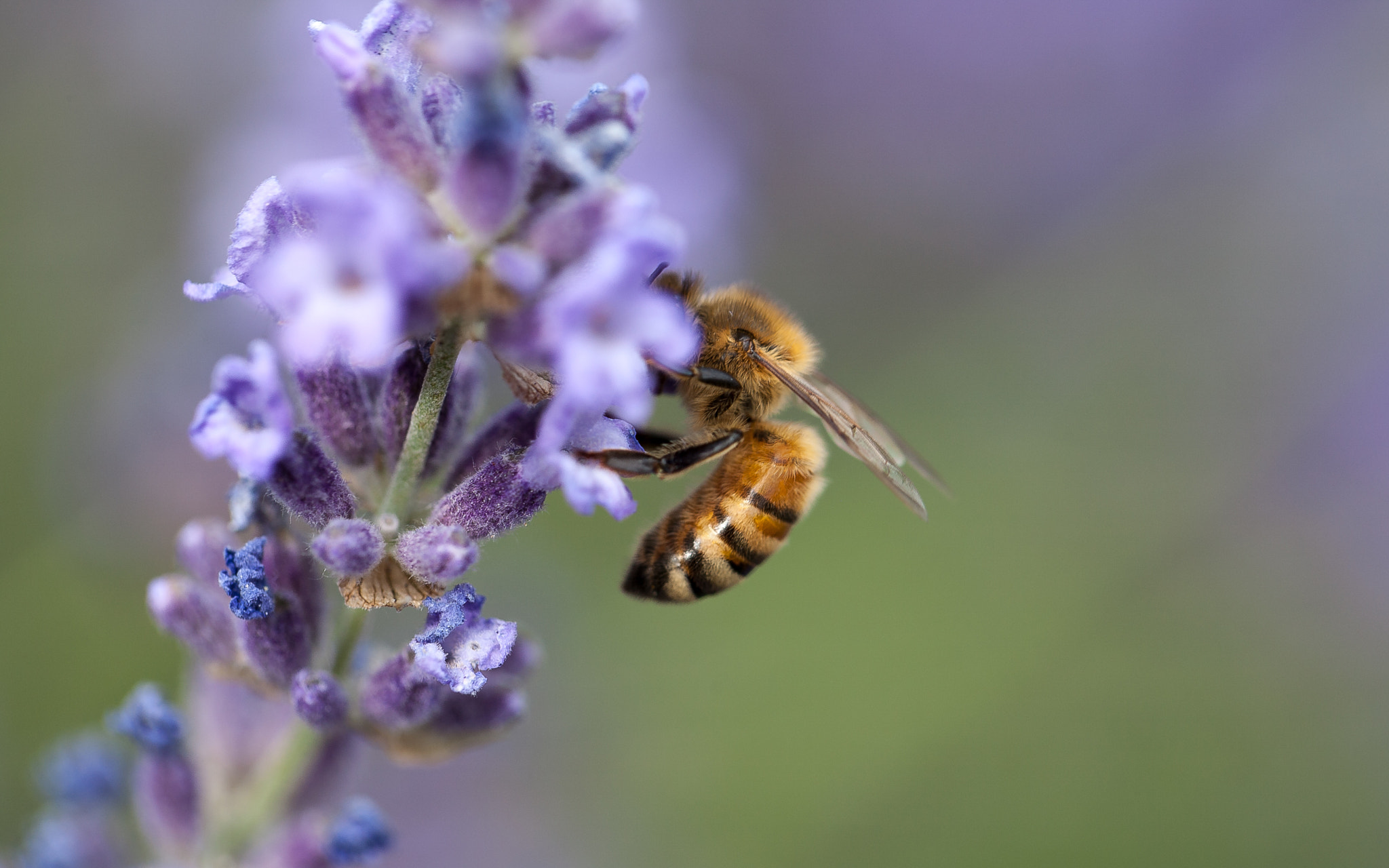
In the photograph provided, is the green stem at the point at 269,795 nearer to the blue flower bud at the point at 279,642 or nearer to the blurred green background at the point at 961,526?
the blue flower bud at the point at 279,642

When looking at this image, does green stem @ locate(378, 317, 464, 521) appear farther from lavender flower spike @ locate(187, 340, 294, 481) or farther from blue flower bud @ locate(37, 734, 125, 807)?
blue flower bud @ locate(37, 734, 125, 807)

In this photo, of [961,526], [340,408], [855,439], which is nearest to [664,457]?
[855,439]

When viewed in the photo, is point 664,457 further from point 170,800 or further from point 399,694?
point 170,800

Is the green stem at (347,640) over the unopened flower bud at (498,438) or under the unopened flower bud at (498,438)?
under

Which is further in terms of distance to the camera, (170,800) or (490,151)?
(170,800)

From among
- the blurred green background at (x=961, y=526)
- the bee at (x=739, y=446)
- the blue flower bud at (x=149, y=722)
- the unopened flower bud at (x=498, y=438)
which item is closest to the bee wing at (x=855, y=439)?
the bee at (x=739, y=446)

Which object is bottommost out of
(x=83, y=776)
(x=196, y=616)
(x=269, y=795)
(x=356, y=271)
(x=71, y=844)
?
(x=71, y=844)

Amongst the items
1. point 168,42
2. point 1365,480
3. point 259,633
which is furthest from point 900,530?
point 168,42
